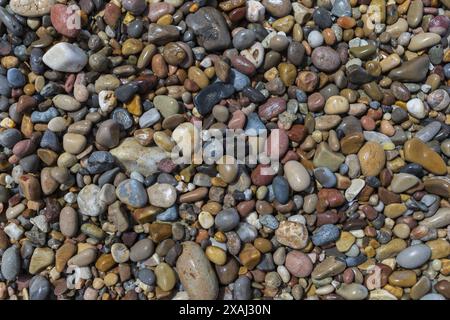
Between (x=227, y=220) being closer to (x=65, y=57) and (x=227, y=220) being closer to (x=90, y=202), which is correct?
(x=90, y=202)

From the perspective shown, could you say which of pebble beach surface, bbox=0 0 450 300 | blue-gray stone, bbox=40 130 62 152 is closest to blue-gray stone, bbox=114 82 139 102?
pebble beach surface, bbox=0 0 450 300

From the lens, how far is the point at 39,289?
159 cm

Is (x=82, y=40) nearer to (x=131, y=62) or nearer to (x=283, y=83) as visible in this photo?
(x=131, y=62)

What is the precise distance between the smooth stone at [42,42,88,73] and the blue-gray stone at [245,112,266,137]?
24.1 inches

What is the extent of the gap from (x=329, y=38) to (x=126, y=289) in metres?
1.14

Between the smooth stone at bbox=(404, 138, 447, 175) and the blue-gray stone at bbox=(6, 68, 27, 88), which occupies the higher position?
the blue-gray stone at bbox=(6, 68, 27, 88)

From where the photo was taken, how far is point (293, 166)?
64.3 inches

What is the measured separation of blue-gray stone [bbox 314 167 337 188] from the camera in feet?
5.38

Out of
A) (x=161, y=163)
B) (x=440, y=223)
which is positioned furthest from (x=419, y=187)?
(x=161, y=163)

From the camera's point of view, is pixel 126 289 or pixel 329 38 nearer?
pixel 126 289

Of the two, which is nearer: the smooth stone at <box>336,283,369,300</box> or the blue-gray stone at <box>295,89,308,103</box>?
the smooth stone at <box>336,283,369,300</box>

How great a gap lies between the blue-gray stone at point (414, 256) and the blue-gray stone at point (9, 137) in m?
1.37

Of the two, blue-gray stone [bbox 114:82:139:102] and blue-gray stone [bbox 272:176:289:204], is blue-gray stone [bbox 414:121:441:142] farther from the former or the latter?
blue-gray stone [bbox 114:82:139:102]

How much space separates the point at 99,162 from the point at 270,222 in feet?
1.99
